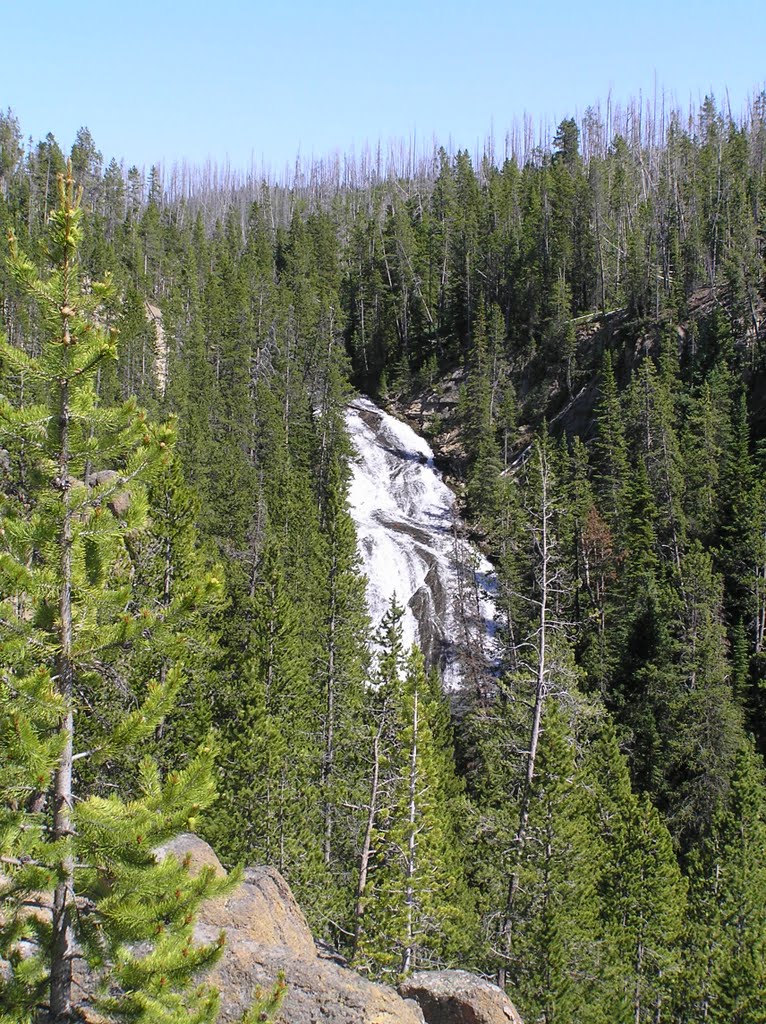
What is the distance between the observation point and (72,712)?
24.3ft

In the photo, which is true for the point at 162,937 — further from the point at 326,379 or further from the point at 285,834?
the point at 326,379

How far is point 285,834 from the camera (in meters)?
22.6

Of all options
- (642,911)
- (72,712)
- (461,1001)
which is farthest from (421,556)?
(72,712)

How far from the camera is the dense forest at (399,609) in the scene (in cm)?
741

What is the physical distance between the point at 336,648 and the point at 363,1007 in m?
20.1

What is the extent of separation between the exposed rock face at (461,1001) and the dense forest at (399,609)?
5.16m

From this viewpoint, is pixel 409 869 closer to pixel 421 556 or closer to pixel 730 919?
pixel 730 919

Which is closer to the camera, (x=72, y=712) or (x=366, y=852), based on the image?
(x=72, y=712)

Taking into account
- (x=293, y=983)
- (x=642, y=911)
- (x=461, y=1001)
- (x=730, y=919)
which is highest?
(x=293, y=983)

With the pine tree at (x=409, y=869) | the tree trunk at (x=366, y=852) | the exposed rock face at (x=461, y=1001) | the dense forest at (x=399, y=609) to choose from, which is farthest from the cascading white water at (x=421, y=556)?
the exposed rock face at (x=461, y=1001)

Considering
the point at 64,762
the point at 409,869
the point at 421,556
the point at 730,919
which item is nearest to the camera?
the point at 64,762

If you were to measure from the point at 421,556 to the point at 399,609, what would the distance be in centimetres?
2831

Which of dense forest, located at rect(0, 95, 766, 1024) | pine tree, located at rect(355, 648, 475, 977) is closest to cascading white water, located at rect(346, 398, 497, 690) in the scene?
dense forest, located at rect(0, 95, 766, 1024)

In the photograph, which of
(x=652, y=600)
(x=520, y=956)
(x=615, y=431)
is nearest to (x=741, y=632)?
(x=652, y=600)
